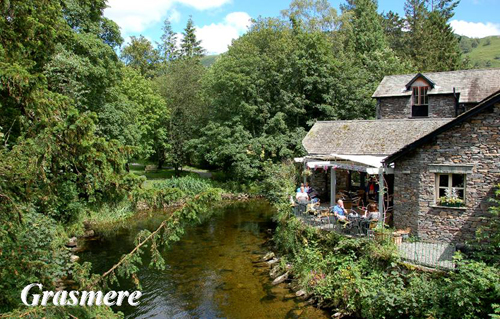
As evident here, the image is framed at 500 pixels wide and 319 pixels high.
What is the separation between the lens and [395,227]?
50.5 ft

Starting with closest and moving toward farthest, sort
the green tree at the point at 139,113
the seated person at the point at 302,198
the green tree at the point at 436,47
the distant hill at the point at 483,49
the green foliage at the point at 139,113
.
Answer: the seated person at the point at 302,198
the green tree at the point at 139,113
the green foliage at the point at 139,113
the green tree at the point at 436,47
the distant hill at the point at 483,49

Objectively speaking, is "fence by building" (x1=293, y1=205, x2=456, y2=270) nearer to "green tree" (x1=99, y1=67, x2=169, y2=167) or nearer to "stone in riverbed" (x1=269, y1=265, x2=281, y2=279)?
"stone in riverbed" (x1=269, y1=265, x2=281, y2=279)

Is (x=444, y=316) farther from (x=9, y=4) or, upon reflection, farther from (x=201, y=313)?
(x=9, y=4)

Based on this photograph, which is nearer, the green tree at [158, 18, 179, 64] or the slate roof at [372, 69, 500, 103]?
the slate roof at [372, 69, 500, 103]

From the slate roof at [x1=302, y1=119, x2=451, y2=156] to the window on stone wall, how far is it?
4.84 meters

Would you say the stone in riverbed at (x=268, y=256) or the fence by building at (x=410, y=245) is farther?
the stone in riverbed at (x=268, y=256)

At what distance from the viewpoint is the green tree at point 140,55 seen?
195 ft

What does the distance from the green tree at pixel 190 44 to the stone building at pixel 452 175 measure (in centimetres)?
5752

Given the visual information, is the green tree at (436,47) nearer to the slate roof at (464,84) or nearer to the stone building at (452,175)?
the slate roof at (464,84)

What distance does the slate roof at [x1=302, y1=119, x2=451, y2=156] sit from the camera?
19.4 meters

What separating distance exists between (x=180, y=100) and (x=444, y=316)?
35532 millimetres

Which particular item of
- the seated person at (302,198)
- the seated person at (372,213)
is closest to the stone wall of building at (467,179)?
the seated person at (372,213)

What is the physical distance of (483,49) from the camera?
142m

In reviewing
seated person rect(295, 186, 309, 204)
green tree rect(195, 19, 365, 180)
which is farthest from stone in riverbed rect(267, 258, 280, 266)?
green tree rect(195, 19, 365, 180)
